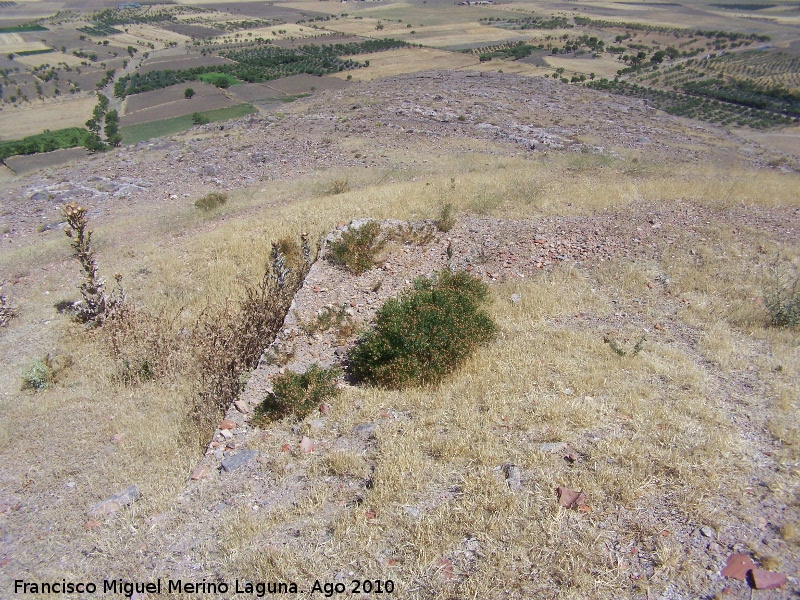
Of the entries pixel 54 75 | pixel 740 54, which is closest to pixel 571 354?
pixel 740 54

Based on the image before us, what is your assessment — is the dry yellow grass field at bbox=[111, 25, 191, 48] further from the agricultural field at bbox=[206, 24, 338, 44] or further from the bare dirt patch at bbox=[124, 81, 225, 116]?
the bare dirt patch at bbox=[124, 81, 225, 116]

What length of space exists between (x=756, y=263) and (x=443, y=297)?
594cm

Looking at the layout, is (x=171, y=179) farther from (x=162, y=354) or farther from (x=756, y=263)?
(x=756, y=263)

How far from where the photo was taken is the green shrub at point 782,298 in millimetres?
6823

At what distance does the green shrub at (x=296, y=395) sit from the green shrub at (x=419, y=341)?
0.57 metres

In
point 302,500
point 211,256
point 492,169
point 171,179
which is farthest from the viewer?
point 171,179

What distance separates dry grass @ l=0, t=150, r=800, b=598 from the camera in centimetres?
358

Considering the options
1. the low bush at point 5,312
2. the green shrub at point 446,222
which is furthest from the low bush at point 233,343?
the low bush at point 5,312

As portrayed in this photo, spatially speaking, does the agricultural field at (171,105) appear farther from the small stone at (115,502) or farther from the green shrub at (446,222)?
the small stone at (115,502)

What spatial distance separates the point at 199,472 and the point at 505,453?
9.07 ft

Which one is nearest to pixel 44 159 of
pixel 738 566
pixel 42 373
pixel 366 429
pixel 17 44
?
pixel 42 373

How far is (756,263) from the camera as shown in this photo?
340 inches

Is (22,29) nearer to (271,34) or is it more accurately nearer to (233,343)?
(271,34)

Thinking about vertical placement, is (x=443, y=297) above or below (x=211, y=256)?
above
